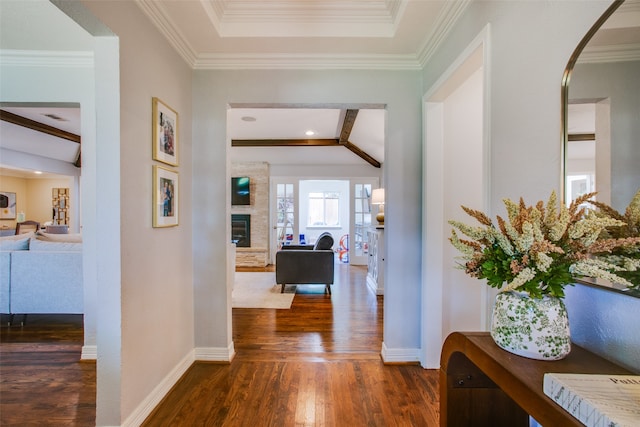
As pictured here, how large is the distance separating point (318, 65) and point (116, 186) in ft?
5.68

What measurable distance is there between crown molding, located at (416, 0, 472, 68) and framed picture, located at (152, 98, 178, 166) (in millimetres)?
1933

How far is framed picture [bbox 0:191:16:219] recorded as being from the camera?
7844mm

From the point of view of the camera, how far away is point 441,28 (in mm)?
1827

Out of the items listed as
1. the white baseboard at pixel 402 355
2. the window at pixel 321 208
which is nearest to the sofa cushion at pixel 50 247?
the white baseboard at pixel 402 355

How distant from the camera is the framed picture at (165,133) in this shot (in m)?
1.77

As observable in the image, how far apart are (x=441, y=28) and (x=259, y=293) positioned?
3.91 m

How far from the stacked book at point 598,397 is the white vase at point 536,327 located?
0.12 meters

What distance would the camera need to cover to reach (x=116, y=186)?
1461 millimetres

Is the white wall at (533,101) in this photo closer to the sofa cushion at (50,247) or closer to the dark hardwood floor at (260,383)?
the dark hardwood floor at (260,383)

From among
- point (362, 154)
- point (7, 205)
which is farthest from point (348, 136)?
point (7, 205)

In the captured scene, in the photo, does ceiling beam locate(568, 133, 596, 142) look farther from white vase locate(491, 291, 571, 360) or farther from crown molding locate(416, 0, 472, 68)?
crown molding locate(416, 0, 472, 68)

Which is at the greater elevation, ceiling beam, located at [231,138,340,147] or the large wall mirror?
ceiling beam, located at [231,138,340,147]

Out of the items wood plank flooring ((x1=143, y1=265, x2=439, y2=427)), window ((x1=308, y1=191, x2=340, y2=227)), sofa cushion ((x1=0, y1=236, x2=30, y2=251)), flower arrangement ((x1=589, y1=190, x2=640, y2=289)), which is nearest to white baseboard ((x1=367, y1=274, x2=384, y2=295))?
wood plank flooring ((x1=143, y1=265, x2=439, y2=427))

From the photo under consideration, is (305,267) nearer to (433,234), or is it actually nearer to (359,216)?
(433,234)
